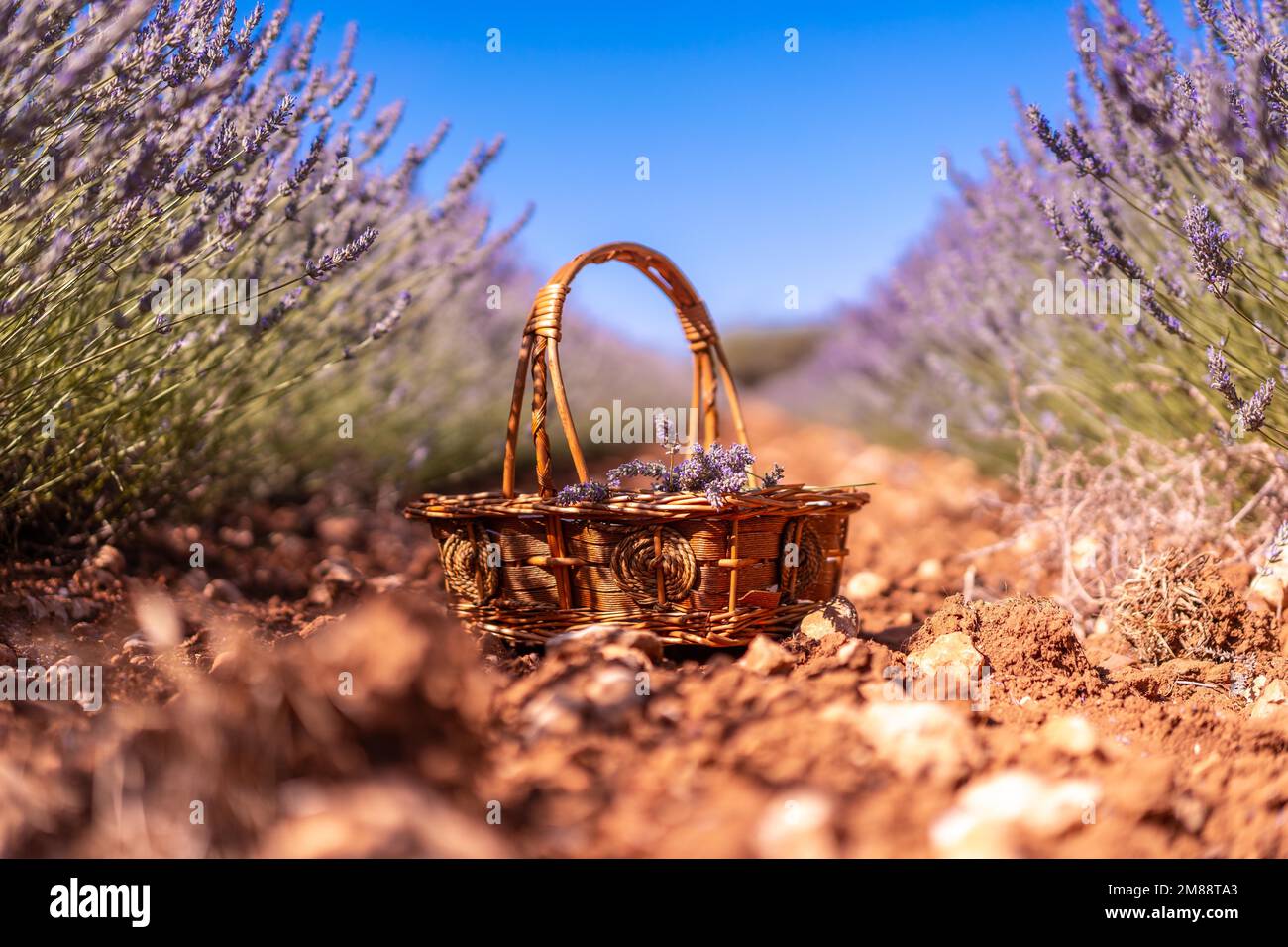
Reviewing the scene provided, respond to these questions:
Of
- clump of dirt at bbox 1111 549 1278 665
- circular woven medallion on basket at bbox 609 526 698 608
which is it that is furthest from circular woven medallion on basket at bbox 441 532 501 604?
clump of dirt at bbox 1111 549 1278 665

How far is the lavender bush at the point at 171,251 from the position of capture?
1541 millimetres

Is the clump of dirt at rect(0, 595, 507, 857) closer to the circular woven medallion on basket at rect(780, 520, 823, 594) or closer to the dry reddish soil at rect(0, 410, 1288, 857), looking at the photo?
the dry reddish soil at rect(0, 410, 1288, 857)

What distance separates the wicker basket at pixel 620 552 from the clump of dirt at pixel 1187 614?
1.92 feet

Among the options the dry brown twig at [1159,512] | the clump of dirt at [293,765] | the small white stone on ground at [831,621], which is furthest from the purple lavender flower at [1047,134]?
the clump of dirt at [293,765]

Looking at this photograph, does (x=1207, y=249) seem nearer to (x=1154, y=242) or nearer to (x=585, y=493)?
(x=1154, y=242)

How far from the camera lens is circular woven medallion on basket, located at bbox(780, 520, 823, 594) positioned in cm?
182

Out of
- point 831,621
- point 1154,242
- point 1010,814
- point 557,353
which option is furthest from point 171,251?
point 1154,242

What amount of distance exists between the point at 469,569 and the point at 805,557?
0.68 meters

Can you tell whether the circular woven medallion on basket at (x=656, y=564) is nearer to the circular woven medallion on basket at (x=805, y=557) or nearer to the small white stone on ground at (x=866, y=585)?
the circular woven medallion on basket at (x=805, y=557)

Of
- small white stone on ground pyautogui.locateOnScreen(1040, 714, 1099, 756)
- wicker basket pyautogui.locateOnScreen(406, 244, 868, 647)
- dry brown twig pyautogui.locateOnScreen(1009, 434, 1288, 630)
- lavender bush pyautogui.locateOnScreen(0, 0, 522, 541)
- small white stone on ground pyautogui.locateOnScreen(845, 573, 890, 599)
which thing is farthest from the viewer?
small white stone on ground pyautogui.locateOnScreen(845, 573, 890, 599)

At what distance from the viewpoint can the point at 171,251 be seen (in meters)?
1.56
